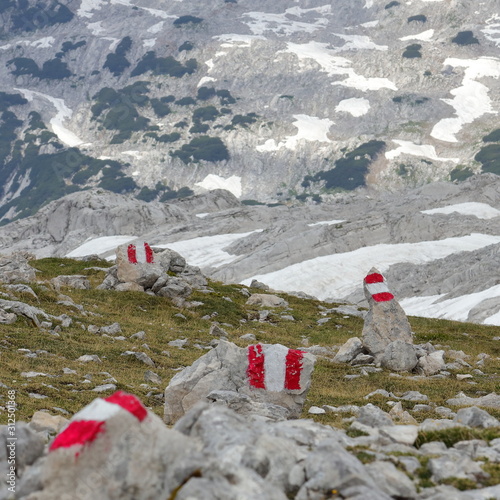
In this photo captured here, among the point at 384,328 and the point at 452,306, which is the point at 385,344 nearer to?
the point at 384,328

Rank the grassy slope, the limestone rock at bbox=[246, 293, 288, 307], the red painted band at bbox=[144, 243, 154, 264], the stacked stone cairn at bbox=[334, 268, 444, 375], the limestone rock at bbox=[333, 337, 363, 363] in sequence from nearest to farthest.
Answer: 1. the grassy slope
2. the stacked stone cairn at bbox=[334, 268, 444, 375]
3. the limestone rock at bbox=[333, 337, 363, 363]
4. the red painted band at bbox=[144, 243, 154, 264]
5. the limestone rock at bbox=[246, 293, 288, 307]

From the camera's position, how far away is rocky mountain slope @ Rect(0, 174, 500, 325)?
326 ft

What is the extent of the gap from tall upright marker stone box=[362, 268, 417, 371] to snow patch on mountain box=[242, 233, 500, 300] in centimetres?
7187

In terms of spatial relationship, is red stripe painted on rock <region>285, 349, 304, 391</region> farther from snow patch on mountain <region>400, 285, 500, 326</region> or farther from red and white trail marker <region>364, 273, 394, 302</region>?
snow patch on mountain <region>400, 285, 500, 326</region>

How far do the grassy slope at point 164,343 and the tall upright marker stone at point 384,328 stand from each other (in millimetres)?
2204

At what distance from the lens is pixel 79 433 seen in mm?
8422

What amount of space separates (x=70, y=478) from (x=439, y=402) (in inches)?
713

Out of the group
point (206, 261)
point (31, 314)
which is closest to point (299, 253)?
point (206, 261)

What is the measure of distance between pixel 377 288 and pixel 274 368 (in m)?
17.8

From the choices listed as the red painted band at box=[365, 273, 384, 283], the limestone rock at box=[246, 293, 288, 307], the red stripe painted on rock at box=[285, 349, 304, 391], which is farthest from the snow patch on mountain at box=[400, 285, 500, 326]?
the red stripe painted on rock at box=[285, 349, 304, 391]

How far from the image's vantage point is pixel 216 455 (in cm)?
920

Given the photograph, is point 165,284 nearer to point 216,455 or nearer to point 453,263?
point 216,455

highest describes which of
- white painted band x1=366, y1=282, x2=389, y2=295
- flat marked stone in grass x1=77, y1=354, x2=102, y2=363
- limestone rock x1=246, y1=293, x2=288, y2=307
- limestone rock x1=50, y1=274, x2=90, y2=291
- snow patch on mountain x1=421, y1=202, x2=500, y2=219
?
flat marked stone in grass x1=77, y1=354, x2=102, y2=363

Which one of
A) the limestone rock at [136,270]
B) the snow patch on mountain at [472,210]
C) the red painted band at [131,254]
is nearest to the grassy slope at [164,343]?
the limestone rock at [136,270]
